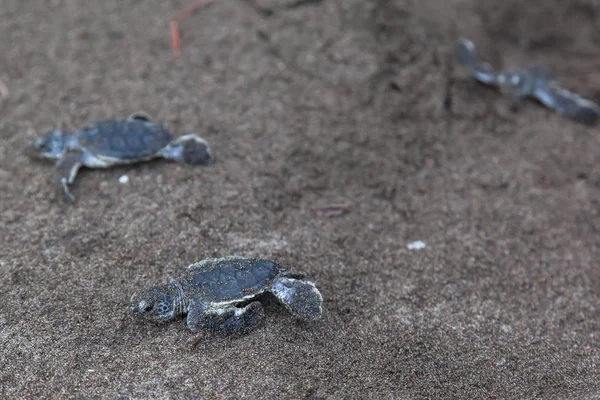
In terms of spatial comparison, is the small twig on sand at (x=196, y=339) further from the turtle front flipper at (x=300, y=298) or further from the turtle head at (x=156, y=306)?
the turtle front flipper at (x=300, y=298)

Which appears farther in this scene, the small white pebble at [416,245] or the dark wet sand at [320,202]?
the small white pebble at [416,245]

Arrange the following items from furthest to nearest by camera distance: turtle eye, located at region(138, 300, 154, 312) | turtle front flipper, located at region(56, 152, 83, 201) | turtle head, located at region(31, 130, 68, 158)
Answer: turtle head, located at region(31, 130, 68, 158) < turtle front flipper, located at region(56, 152, 83, 201) < turtle eye, located at region(138, 300, 154, 312)

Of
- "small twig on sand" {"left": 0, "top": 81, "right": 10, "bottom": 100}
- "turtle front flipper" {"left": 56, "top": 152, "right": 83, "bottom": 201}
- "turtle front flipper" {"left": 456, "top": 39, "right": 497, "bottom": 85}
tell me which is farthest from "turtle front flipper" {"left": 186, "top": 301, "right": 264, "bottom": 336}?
"turtle front flipper" {"left": 456, "top": 39, "right": 497, "bottom": 85}

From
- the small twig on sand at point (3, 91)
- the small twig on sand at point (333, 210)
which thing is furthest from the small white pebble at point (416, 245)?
the small twig on sand at point (3, 91)

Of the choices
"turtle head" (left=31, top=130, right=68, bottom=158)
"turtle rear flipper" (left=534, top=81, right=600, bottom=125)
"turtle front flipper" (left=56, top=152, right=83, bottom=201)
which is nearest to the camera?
"turtle front flipper" (left=56, top=152, right=83, bottom=201)

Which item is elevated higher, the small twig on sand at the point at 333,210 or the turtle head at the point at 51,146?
the turtle head at the point at 51,146

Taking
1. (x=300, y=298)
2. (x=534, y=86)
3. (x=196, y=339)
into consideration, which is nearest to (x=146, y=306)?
(x=196, y=339)

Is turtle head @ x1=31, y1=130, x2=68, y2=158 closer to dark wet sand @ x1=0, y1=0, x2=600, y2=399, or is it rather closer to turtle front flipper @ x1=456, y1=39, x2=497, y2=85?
dark wet sand @ x1=0, y1=0, x2=600, y2=399
